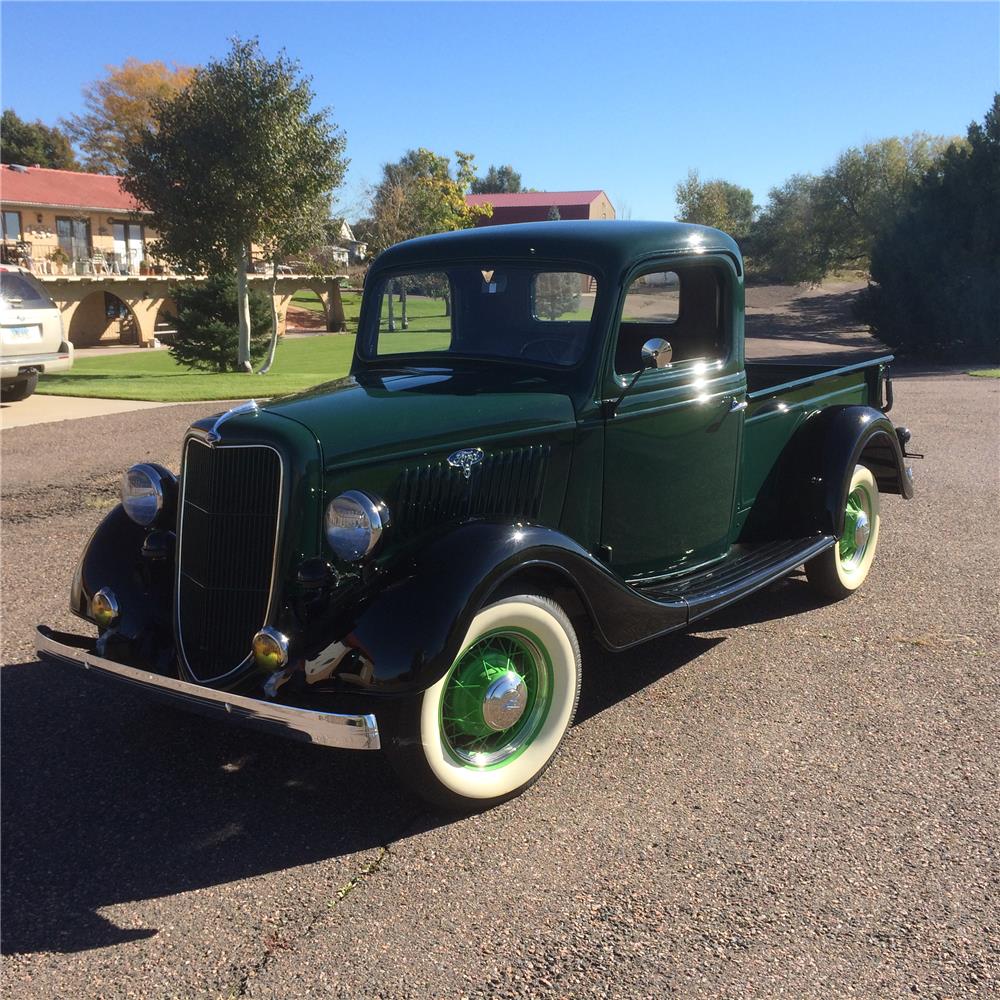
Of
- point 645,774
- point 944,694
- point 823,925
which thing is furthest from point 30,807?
point 944,694

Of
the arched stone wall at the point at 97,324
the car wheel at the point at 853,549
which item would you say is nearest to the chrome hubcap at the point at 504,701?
the car wheel at the point at 853,549

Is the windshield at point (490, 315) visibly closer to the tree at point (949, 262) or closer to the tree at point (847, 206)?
the tree at point (949, 262)

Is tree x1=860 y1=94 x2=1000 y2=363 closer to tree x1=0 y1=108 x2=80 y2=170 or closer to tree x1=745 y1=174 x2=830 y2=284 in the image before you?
tree x1=745 y1=174 x2=830 y2=284

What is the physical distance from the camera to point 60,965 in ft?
8.04

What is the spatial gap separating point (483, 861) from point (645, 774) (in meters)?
0.78

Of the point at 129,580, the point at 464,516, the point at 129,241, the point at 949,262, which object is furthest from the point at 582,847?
the point at 129,241

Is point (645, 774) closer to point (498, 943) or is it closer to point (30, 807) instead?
point (498, 943)

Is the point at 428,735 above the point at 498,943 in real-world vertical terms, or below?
above

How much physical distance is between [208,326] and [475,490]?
839 inches

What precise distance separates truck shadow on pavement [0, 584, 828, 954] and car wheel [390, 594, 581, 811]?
206 millimetres

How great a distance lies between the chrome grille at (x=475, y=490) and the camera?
3.30 m

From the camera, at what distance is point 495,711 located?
3170mm

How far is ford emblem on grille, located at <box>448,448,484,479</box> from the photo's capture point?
3365mm

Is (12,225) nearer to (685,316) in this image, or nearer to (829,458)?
(685,316)
